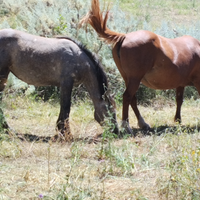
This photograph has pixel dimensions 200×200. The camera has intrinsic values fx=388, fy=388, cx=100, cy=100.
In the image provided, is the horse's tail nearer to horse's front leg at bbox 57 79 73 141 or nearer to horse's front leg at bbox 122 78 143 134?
horse's front leg at bbox 122 78 143 134

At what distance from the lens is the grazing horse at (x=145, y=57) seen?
6.27 metres

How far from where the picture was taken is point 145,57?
248 inches

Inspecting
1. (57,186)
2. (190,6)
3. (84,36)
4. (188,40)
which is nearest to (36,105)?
(84,36)

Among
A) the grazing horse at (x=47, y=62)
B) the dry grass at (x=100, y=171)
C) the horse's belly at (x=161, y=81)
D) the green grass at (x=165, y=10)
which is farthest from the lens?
the green grass at (x=165, y=10)

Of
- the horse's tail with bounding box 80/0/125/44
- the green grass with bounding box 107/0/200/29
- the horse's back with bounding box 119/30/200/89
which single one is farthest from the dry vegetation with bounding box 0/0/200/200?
the green grass with bounding box 107/0/200/29

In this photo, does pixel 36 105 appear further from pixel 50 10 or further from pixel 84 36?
pixel 50 10

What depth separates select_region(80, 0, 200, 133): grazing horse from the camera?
247 inches

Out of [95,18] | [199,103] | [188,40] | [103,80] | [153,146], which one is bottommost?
[199,103]

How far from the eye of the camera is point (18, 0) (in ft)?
46.9

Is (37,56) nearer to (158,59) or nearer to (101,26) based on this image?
(101,26)

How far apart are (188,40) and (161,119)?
5.23 feet

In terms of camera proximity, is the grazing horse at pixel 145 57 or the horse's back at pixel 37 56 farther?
the grazing horse at pixel 145 57

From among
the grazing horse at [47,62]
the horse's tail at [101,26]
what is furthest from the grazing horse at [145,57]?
the grazing horse at [47,62]

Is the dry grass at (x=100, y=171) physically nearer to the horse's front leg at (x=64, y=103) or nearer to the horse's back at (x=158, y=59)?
the horse's front leg at (x=64, y=103)
